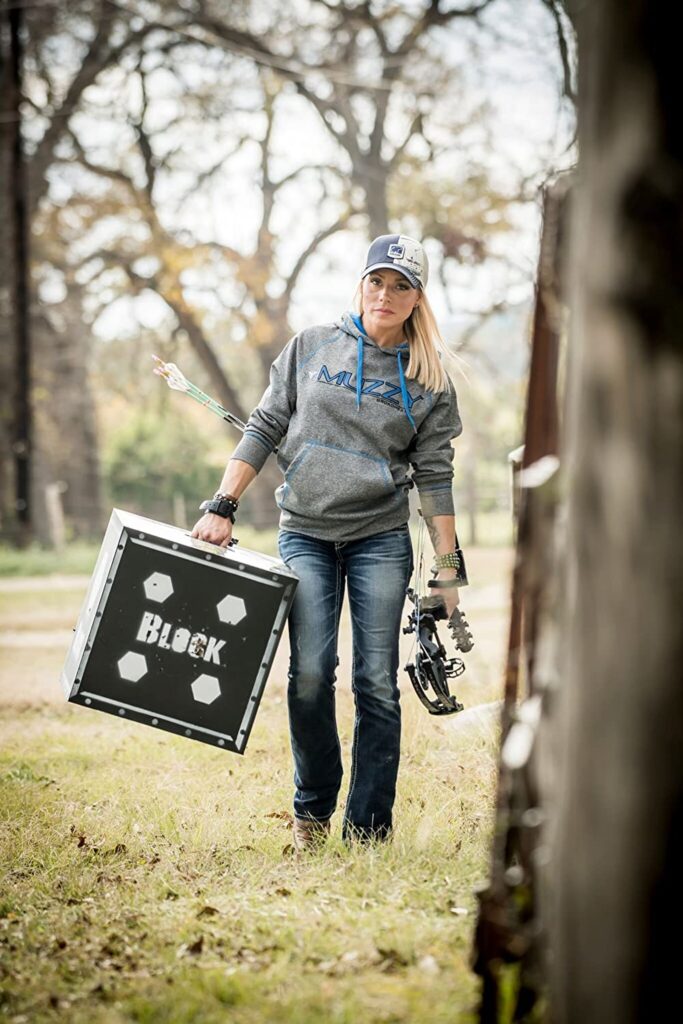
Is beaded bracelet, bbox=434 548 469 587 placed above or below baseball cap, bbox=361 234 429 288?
below

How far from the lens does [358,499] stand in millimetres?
4188

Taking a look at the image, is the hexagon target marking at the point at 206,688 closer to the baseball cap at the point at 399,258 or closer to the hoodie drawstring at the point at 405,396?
the hoodie drawstring at the point at 405,396

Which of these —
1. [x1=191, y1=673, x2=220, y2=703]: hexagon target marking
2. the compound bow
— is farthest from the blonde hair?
[x1=191, y1=673, x2=220, y2=703]: hexagon target marking

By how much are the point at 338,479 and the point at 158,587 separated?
73 centimetres

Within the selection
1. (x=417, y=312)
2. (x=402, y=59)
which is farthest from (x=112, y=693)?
(x=402, y=59)

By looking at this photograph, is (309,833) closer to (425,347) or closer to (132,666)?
(132,666)

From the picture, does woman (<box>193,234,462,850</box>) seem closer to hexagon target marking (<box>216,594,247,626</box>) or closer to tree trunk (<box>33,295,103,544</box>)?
hexagon target marking (<box>216,594,247,626</box>)

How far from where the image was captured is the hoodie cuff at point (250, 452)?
434cm

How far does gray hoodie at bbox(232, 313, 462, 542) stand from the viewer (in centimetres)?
419

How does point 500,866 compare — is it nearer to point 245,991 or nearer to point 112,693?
point 245,991

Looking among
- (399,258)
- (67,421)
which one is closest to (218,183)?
(67,421)

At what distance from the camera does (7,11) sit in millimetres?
19531

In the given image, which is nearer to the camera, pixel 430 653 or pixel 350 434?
pixel 350 434

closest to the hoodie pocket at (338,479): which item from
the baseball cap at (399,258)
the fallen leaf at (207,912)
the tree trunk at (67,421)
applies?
the baseball cap at (399,258)
